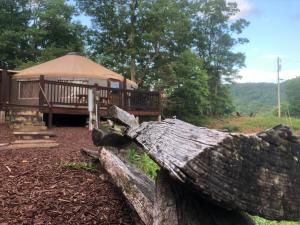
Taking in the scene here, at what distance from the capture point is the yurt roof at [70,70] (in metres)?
20.3

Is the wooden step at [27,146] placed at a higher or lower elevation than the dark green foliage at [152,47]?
lower

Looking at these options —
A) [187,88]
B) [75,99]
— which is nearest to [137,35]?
[187,88]

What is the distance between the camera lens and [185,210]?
7.20 ft

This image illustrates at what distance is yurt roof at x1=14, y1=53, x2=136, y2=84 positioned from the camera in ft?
66.6

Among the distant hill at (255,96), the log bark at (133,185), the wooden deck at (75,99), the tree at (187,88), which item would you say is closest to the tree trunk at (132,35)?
the tree at (187,88)

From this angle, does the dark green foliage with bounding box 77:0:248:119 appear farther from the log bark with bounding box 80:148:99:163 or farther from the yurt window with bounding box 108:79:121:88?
the log bark with bounding box 80:148:99:163

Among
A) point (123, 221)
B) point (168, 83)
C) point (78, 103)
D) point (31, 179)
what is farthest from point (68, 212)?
point (168, 83)

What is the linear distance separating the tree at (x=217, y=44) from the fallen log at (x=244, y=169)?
42.7 meters

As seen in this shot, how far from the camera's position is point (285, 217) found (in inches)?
75.2

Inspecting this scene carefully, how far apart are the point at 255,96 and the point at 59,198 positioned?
3627 inches

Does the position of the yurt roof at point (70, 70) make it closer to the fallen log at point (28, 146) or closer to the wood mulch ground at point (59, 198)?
the fallen log at point (28, 146)

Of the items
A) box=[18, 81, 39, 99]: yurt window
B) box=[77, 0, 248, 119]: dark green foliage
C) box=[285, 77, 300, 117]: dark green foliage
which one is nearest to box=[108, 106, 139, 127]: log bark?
box=[18, 81, 39, 99]: yurt window

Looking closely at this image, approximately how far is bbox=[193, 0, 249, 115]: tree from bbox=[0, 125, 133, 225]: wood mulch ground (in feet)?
132

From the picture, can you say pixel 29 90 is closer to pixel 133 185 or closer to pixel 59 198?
pixel 59 198
